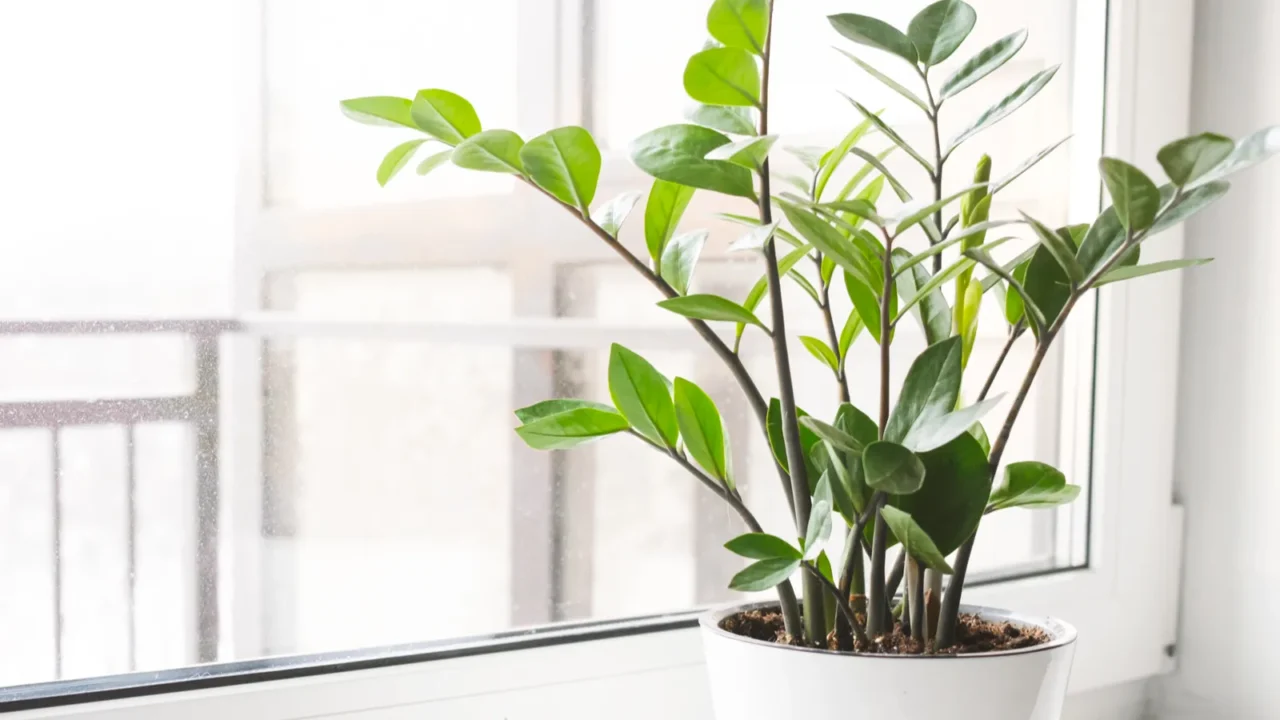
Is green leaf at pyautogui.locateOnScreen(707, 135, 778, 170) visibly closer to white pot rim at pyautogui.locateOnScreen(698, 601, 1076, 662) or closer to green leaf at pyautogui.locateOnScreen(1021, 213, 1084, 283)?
green leaf at pyautogui.locateOnScreen(1021, 213, 1084, 283)

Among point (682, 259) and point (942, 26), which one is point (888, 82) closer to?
point (942, 26)

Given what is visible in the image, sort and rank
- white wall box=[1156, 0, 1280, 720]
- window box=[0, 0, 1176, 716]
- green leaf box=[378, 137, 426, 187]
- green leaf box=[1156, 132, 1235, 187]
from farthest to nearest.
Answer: white wall box=[1156, 0, 1280, 720] → window box=[0, 0, 1176, 716] → green leaf box=[378, 137, 426, 187] → green leaf box=[1156, 132, 1235, 187]

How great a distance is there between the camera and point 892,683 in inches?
20.4

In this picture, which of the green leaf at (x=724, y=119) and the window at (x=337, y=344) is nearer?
the green leaf at (x=724, y=119)

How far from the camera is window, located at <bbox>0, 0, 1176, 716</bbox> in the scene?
69 centimetres

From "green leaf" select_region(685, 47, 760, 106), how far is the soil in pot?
0.95ft

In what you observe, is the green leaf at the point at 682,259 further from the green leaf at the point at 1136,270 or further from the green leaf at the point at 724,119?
the green leaf at the point at 1136,270

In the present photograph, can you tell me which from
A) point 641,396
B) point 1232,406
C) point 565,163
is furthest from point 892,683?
point 1232,406

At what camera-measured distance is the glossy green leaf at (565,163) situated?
526 mm

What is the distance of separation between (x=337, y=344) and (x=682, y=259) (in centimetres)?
33

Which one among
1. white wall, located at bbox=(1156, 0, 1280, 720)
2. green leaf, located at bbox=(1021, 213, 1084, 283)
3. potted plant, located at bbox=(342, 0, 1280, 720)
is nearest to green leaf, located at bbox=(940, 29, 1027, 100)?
potted plant, located at bbox=(342, 0, 1280, 720)

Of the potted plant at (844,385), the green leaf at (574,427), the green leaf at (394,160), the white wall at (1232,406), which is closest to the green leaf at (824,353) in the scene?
the potted plant at (844,385)

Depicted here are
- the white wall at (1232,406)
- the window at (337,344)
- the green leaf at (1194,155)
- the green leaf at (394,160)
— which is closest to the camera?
the green leaf at (1194,155)

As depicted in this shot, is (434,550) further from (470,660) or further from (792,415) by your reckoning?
(792,415)
